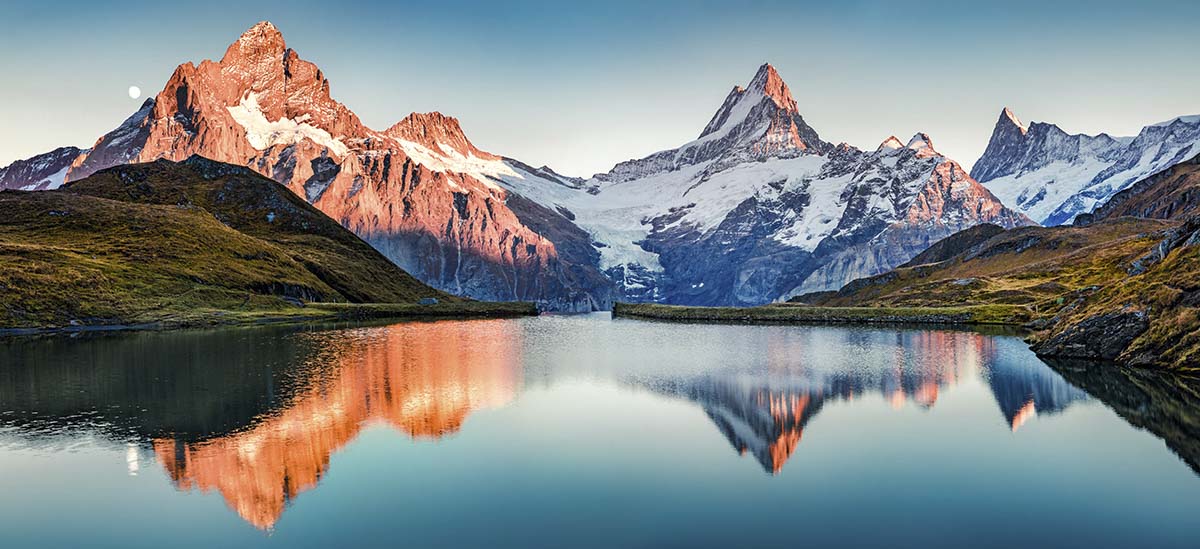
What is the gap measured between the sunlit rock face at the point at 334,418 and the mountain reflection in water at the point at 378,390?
14 centimetres

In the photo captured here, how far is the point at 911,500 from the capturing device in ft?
110

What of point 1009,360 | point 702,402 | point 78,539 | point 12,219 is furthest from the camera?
point 12,219

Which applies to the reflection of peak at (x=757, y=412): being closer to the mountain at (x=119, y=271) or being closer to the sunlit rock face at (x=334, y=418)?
the sunlit rock face at (x=334, y=418)

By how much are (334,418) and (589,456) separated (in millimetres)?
19132

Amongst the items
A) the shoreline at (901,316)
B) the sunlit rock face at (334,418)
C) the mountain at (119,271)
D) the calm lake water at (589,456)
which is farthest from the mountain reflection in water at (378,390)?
the shoreline at (901,316)

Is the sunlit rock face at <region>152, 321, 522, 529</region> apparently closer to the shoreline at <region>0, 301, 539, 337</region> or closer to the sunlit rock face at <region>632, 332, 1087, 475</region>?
the sunlit rock face at <region>632, 332, 1087, 475</region>

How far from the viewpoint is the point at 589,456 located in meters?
41.4

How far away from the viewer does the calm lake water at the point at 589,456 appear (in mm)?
29812

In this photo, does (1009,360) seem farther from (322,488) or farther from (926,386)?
(322,488)

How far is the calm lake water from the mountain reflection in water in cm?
34

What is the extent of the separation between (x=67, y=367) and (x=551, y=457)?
59.9 m

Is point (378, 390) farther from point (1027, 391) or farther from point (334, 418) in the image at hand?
point (1027, 391)

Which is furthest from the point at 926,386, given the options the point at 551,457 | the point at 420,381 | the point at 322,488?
the point at 322,488

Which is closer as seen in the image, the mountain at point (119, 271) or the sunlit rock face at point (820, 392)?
the sunlit rock face at point (820, 392)
